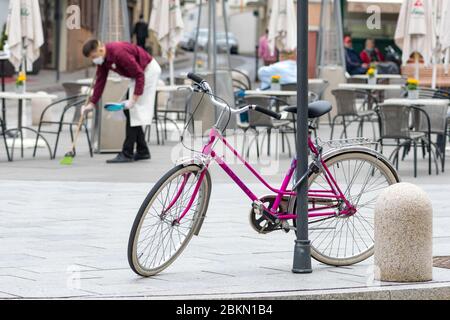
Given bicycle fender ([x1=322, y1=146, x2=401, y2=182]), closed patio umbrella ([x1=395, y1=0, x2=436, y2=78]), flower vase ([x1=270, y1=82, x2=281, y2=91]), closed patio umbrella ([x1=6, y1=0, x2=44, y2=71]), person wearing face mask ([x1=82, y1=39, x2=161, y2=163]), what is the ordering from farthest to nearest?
closed patio umbrella ([x1=395, y1=0, x2=436, y2=78]) < flower vase ([x1=270, y1=82, x2=281, y2=91]) < closed patio umbrella ([x1=6, y1=0, x2=44, y2=71]) < person wearing face mask ([x1=82, y1=39, x2=161, y2=163]) < bicycle fender ([x1=322, y1=146, x2=401, y2=182])

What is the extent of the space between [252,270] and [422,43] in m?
13.4

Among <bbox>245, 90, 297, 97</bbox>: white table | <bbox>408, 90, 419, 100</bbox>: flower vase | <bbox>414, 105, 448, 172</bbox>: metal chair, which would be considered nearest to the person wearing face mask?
<bbox>245, 90, 297, 97</bbox>: white table

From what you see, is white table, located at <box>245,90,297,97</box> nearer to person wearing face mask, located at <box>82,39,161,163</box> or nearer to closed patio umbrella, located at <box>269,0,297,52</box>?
person wearing face mask, located at <box>82,39,161,163</box>

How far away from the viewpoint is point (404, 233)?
25.1 feet

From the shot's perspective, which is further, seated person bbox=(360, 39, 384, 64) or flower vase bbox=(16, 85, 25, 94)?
seated person bbox=(360, 39, 384, 64)

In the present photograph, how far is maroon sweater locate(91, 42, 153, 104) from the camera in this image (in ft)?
51.4

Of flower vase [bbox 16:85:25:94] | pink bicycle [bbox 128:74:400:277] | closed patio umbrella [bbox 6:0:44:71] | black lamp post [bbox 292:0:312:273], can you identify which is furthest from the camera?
closed patio umbrella [bbox 6:0:44:71]

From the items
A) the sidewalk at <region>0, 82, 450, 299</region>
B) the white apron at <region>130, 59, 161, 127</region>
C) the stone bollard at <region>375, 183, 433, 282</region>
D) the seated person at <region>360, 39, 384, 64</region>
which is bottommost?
the sidewalk at <region>0, 82, 450, 299</region>

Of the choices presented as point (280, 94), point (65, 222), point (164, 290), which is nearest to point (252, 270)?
Result: point (164, 290)

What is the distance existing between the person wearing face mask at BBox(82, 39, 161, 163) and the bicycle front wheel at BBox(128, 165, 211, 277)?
7.55m

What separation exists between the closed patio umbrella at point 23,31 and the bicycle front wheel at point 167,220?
11342 millimetres

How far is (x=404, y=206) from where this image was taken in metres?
7.62

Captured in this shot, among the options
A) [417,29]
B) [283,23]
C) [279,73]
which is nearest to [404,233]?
[417,29]

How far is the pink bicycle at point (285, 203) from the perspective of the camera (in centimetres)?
779
